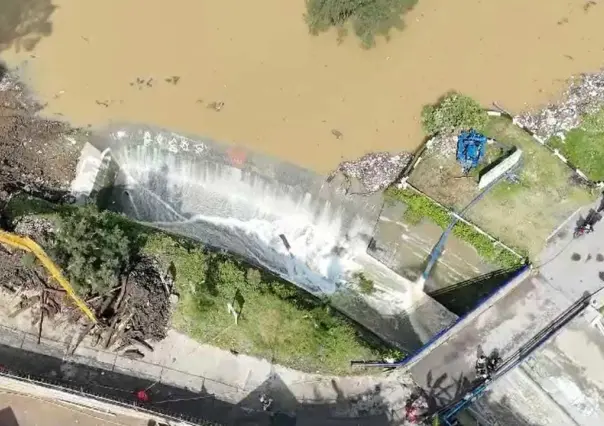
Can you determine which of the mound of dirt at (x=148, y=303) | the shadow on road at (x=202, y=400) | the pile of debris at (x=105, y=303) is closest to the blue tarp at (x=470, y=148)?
the shadow on road at (x=202, y=400)

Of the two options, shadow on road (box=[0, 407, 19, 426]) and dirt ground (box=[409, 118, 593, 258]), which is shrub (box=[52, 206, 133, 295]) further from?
dirt ground (box=[409, 118, 593, 258])

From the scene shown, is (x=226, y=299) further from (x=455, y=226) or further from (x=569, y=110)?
(x=569, y=110)

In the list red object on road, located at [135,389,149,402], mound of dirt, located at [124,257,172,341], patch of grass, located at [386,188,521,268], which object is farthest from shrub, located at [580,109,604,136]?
red object on road, located at [135,389,149,402]

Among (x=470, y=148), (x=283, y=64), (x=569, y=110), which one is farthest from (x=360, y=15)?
(x=569, y=110)

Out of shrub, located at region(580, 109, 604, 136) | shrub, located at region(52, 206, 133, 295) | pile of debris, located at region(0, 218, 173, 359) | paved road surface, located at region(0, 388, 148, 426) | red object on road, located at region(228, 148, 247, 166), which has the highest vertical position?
shrub, located at region(580, 109, 604, 136)

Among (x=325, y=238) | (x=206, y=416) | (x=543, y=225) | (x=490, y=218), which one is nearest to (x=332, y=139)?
(x=325, y=238)

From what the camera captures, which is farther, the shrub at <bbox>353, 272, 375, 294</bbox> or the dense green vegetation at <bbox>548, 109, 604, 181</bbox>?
the dense green vegetation at <bbox>548, 109, 604, 181</bbox>

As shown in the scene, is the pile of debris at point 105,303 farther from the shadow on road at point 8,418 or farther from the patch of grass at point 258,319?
the shadow on road at point 8,418
